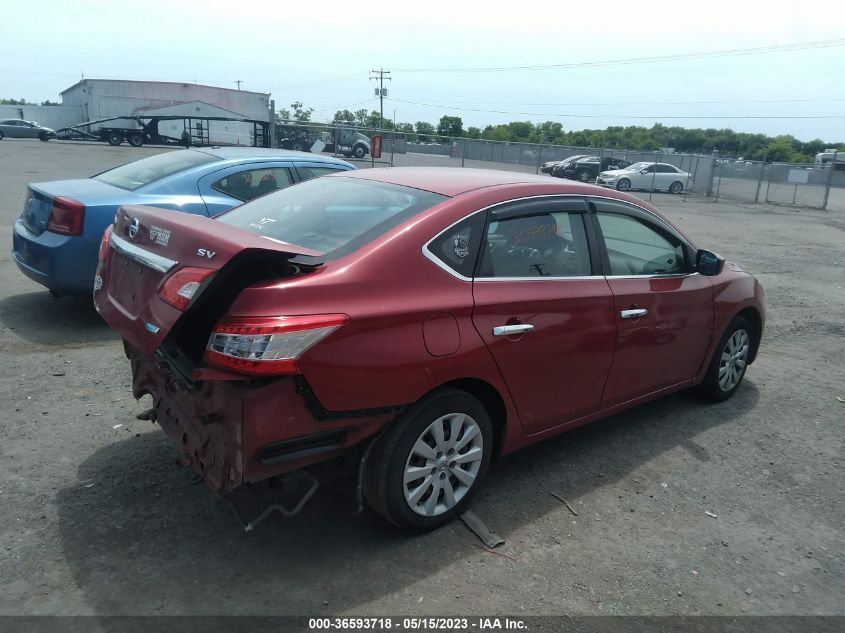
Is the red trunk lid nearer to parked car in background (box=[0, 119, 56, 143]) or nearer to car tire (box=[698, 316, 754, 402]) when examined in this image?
Result: car tire (box=[698, 316, 754, 402])

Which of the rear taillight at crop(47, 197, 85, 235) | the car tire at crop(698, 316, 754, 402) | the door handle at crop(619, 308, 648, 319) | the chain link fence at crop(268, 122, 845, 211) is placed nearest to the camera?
the door handle at crop(619, 308, 648, 319)

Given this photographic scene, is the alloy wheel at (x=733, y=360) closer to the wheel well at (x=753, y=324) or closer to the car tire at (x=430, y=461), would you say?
the wheel well at (x=753, y=324)

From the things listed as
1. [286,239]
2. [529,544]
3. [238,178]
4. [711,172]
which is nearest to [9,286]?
[238,178]

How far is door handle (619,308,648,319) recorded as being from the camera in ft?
12.7

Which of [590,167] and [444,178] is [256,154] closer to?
[444,178]

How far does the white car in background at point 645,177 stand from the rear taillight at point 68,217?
85.5ft

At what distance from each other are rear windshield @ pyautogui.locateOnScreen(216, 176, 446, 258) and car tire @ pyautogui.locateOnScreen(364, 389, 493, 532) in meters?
0.84

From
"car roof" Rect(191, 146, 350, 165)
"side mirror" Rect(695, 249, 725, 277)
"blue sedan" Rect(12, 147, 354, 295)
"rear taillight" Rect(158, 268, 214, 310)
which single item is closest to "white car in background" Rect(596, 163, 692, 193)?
"car roof" Rect(191, 146, 350, 165)

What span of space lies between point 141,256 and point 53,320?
3594mm

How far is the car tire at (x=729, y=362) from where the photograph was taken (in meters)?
4.86

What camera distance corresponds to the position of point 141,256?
3.03 m

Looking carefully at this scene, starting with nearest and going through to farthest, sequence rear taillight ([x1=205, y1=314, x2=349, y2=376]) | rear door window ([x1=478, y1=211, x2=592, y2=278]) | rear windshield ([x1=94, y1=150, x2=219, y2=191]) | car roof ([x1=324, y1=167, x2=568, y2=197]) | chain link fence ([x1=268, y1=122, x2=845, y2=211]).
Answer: rear taillight ([x1=205, y1=314, x2=349, y2=376])
rear door window ([x1=478, y1=211, x2=592, y2=278])
car roof ([x1=324, y1=167, x2=568, y2=197])
rear windshield ([x1=94, y1=150, x2=219, y2=191])
chain link fence ([x1=268, y1=122, x2=845, y2=211])

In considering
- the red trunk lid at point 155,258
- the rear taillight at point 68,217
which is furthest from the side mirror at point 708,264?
the rear taillight at point 68,217

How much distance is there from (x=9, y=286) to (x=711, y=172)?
94.4 feet
